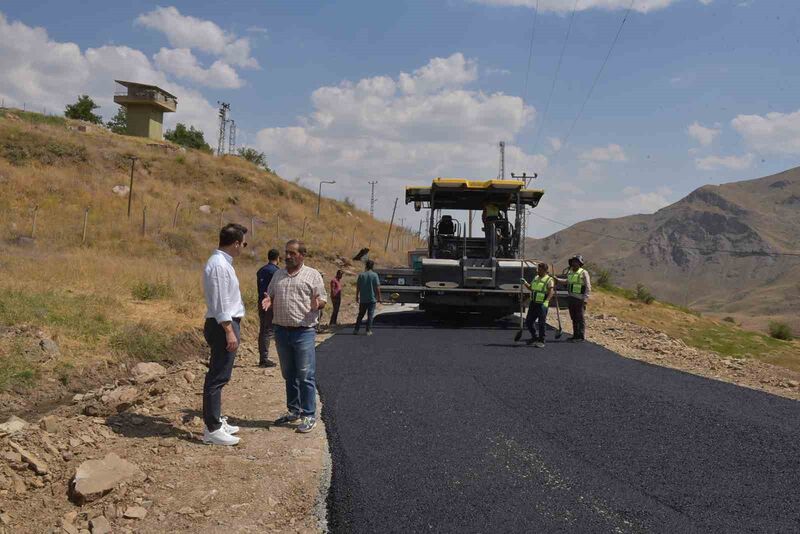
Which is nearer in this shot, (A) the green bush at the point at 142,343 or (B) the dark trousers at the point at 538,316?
(A) the green bush at the point at 142,343

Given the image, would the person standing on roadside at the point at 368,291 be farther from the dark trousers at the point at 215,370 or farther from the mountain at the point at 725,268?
the mountain at the point at 725,268

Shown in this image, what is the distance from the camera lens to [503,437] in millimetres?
5422

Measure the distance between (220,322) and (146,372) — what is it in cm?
400

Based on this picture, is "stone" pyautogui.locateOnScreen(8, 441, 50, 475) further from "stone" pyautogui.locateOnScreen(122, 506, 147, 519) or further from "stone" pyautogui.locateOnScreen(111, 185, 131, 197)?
"stone" pyautogui.locateOnScreen(111, 185, 131, 197)

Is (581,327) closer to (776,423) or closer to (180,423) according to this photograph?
(776,423)

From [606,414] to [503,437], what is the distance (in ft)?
4.83

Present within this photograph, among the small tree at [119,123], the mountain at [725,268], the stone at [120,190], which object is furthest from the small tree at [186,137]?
the mountain at [725,268]

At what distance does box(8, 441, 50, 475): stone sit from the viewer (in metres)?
4.23

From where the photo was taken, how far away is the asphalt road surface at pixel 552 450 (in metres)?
3.84

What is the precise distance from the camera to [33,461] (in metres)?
4.27

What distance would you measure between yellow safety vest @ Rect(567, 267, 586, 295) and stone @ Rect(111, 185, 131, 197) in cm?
2714

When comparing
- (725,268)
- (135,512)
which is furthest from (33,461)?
(725,268)

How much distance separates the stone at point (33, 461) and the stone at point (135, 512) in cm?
88

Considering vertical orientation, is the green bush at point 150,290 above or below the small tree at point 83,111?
below
